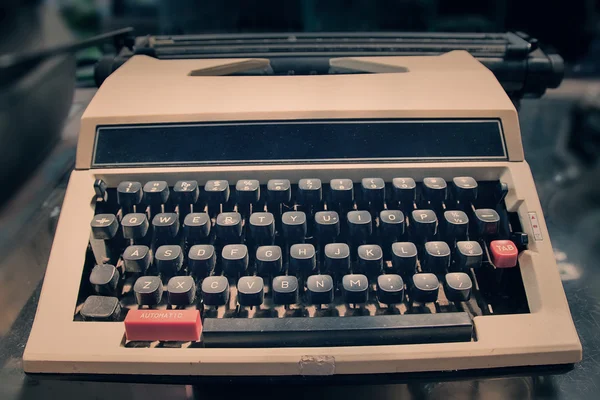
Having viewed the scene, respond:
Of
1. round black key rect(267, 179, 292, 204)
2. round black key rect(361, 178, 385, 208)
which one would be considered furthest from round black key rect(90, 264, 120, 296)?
round black key rect(361, 178, 385, 208)

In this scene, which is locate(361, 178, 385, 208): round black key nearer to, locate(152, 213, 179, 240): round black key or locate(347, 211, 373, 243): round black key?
locate(347, 211, 373, 243): round black key

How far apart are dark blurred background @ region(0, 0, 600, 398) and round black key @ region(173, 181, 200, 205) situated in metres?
0.35

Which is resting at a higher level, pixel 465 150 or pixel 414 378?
pixel 465 150

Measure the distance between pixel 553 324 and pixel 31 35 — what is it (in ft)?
4.54

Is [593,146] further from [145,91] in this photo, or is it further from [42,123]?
[42,123]

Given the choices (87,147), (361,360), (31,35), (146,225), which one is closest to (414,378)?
(361,360)

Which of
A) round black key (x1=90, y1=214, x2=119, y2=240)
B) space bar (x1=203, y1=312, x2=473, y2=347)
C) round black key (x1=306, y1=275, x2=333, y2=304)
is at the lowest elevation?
space bar (x1=203, y1=312, x2=473, y2=347)

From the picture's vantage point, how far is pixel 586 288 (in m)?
1.39

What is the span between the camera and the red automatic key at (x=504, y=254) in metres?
1.19

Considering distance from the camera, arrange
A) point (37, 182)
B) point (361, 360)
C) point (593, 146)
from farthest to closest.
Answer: point (593, 146) → point (37, 182) → point (361, 360)

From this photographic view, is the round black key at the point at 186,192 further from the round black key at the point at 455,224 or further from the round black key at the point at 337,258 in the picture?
the round black key at the point at 455,224

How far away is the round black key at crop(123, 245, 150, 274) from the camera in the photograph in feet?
3.93

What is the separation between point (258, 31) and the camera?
7.68 ft

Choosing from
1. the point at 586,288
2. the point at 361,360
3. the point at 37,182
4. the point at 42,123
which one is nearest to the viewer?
the point at 361,360
